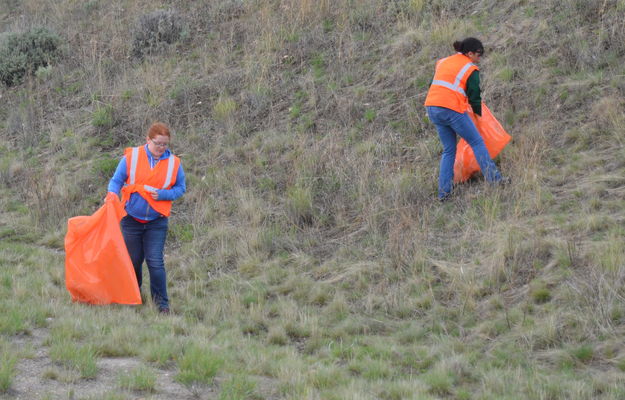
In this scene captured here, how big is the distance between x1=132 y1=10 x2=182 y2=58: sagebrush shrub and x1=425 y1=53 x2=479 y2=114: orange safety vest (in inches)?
280

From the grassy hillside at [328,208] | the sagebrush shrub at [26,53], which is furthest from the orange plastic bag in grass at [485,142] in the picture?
the sagebrush shrub at [26,53]

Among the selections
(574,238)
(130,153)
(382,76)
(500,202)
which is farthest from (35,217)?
(574,238)

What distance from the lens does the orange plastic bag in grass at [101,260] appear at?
7203 mm

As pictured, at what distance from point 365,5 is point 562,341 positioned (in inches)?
332

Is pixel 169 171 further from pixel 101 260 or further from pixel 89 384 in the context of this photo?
pixel 89 384

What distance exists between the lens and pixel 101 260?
7203mm

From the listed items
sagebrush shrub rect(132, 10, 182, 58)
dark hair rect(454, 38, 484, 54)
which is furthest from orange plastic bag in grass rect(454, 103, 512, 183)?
sagebrush shrub rect(132, 10, 182, 58)

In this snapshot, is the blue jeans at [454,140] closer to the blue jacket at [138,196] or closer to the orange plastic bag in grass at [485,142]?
the orange plastic bag in grass at [485,142]

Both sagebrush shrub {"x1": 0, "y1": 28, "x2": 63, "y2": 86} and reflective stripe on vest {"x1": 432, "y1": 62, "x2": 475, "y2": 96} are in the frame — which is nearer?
reflective stripe on vest {"x1": 432, "y1": 62, "x2": 475, "y2": 96}

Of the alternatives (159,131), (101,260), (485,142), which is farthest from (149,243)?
(485,142)

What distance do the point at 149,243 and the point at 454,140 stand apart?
344 cm

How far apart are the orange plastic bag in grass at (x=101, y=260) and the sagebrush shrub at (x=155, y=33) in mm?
7750

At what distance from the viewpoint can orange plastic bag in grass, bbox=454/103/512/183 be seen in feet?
29.5

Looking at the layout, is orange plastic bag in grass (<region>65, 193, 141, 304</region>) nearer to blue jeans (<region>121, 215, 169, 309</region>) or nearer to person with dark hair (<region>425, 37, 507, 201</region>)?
blue jeans (<region>121, 215, 169, 309</region>)
